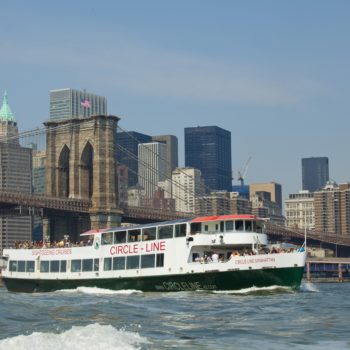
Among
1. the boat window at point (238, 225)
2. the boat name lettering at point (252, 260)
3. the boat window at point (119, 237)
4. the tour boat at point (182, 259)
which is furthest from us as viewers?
the boat window at point (119, 237)

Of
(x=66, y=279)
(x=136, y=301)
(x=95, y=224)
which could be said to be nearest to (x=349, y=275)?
(x=95, y=224)

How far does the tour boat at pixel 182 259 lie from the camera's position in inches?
1903

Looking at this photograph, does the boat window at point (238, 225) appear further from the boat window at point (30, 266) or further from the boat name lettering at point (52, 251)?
the boat window at point (30, 266)

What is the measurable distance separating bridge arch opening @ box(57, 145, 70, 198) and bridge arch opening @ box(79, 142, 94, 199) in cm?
380

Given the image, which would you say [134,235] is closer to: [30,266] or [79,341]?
[30,266]

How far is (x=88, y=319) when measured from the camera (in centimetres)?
3228

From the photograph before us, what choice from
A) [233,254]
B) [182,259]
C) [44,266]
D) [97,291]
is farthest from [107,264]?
[233,254]

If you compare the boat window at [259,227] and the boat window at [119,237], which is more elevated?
the boat window at [259,227]

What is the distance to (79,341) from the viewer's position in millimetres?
23484

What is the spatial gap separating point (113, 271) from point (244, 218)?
10758 millimetres

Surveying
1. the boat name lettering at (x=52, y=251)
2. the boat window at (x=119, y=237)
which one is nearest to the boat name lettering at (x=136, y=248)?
the boat window at (x=119, y=237)

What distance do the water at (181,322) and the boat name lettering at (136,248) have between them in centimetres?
458

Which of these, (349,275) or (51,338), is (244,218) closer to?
(51,338)

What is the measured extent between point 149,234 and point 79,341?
3008 cm
